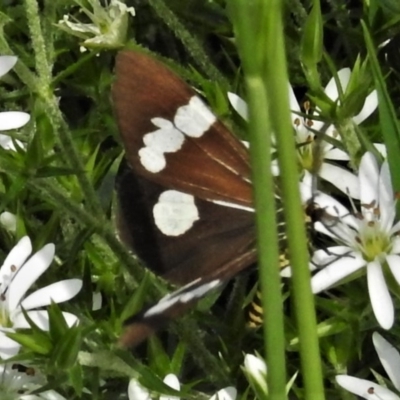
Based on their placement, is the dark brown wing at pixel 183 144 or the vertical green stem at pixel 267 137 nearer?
the vertical green stem at pixel 267 137

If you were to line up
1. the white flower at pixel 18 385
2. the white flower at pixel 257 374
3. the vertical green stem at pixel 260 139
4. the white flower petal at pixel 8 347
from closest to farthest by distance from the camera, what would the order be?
→ the vertical green stem at pixel 260 139
the white flower at pixel 257 374
the white flower petal at pixel 8 347
the white flower at pixel 18 385

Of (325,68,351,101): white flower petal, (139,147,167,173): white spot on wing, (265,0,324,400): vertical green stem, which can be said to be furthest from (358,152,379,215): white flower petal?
(265,0,324,400): vertical green stem

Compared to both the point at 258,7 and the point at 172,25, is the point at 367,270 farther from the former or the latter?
the point at 258,7

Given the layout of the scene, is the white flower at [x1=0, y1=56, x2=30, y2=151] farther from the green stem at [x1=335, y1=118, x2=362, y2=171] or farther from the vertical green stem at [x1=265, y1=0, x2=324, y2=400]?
the vertical green stem at [x1=265, y1=0, x2=324, y2=400]

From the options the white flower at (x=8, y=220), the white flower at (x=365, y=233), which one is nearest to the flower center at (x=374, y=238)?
the white flower at (x=365, y=233)

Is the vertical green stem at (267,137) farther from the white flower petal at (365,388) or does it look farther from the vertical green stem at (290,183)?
the white flower petal at (365,388)

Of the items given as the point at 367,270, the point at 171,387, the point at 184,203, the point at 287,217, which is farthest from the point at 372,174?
the point at 287,217

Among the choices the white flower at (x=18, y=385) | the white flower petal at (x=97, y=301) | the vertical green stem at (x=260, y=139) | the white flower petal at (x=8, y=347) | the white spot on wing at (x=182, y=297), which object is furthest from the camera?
the white flower petal at (x=97, y=301)
